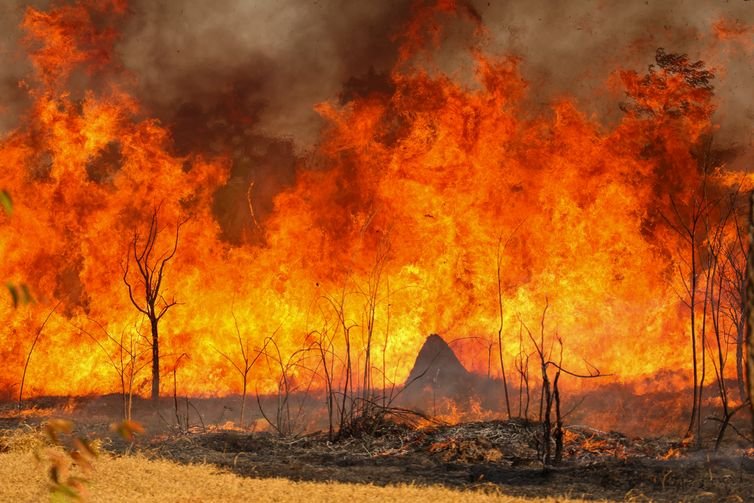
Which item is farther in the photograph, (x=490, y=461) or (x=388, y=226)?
(x=388, y=226)

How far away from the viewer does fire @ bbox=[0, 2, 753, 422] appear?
1542 centimetres

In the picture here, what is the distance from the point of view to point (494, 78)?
52.5ft

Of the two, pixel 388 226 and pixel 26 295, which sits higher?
pixel 388 226

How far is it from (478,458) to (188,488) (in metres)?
3.83

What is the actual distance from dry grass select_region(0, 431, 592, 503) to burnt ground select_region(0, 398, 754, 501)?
59 centimetres

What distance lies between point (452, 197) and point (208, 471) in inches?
355

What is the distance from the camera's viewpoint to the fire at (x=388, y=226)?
15.4 m

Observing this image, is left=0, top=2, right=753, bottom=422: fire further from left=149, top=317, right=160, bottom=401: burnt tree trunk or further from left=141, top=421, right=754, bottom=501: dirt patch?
left=141, top=421, right=754, bottom=501: dirt patch

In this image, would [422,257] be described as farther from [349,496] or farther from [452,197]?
[349,496]

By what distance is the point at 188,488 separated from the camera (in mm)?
6785

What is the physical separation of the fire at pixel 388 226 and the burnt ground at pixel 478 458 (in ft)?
11.6

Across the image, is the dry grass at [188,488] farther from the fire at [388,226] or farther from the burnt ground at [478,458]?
the fire at [388,226]

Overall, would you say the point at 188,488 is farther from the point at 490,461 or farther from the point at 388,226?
the point at 388,226

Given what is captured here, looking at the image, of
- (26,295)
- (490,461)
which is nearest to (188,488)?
(490,461)
